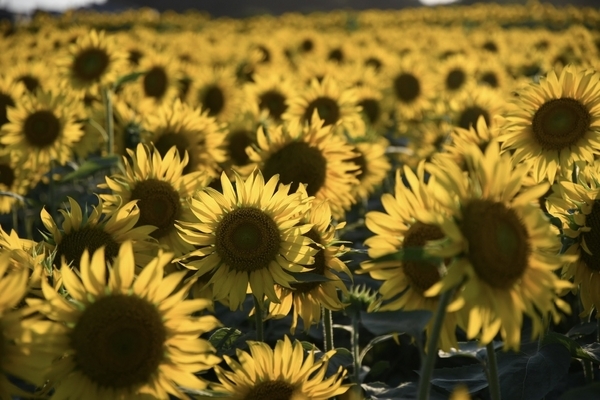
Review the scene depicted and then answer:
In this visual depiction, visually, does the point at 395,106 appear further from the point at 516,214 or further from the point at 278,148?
the point at 516,214

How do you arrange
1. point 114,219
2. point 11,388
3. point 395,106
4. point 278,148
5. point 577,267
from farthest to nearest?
1. point 395,106
2. point 278,148
3. point 114,219
4. point 577,267
5. point 11,388

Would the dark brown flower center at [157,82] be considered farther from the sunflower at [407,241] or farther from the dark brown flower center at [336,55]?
the sunflower at [407,241]

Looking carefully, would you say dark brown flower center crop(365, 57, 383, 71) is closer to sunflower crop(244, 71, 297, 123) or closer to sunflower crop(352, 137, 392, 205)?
sunflower crop(244, 71, 297, 123)

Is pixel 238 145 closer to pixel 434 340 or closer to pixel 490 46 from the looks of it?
pixel 434 340

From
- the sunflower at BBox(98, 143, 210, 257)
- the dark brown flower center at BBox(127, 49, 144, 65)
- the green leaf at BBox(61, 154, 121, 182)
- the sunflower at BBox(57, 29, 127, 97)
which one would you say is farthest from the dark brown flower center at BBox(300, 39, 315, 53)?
the sunflower at BBox(98, 143, 210, 257)

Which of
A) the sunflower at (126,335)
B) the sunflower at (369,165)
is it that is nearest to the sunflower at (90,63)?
the sunflower at (369,165)

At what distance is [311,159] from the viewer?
3775 mm

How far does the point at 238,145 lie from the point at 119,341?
307 cm

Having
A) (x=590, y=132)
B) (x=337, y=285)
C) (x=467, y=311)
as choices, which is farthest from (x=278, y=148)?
(x=467, y=311)

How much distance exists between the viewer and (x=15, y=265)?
7.23ft

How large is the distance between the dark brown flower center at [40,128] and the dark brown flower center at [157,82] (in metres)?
1.96

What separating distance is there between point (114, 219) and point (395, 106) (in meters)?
5.16

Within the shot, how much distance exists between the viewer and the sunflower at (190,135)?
14.2 feet

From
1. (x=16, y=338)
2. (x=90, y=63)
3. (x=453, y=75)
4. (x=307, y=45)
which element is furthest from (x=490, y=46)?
(x=16, y=338)
